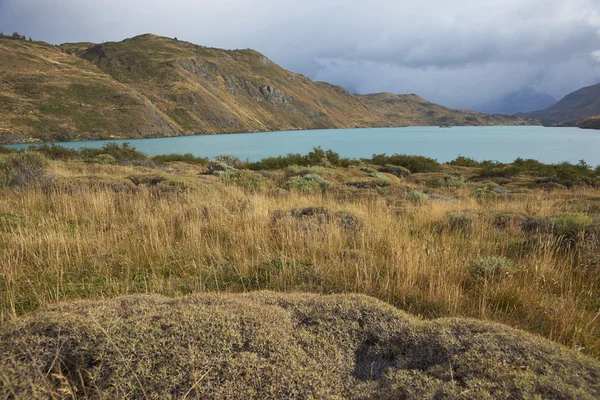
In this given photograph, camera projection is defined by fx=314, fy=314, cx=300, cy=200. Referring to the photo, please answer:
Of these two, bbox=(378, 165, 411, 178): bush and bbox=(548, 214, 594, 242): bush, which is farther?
bbox=(378, 165, 411, 178): bush

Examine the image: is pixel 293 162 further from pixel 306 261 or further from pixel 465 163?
pixel 306 261

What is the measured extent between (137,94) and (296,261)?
337ft

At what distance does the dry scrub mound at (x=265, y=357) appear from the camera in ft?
5.21

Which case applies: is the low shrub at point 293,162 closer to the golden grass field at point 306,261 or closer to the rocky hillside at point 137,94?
the golden grass field at point 306,261

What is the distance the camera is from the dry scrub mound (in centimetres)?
159

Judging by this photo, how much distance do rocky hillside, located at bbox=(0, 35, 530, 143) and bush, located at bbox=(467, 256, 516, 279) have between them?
246ft

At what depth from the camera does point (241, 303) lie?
221 cm

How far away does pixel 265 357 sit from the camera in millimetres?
1772

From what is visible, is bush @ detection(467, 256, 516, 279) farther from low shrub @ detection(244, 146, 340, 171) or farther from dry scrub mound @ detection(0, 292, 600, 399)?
low shrub @ detection(244, 146, 340, 171)

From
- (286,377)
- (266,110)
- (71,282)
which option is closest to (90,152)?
(71,282)

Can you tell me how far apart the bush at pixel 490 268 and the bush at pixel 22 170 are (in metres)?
10.4

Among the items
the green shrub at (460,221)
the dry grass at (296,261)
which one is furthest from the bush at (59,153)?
the green shrub at (460,221)

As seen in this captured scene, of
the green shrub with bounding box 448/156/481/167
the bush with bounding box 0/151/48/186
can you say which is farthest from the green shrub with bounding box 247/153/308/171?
the green shrub with bounding box 448/156/481/167

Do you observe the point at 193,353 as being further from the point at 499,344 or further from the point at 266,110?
the point at 266,110
